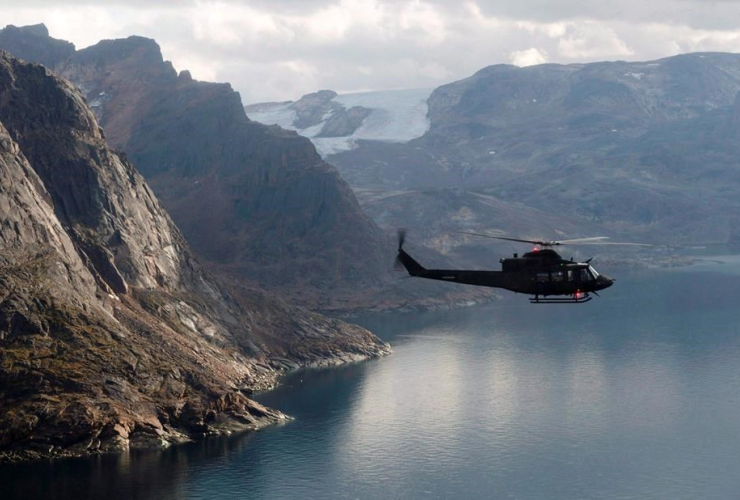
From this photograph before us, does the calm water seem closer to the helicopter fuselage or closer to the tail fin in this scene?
the tail fin

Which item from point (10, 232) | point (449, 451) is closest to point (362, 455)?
point (449, 451)

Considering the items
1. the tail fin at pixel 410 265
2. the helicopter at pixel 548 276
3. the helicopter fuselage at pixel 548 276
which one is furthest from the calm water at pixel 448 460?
the helicopter fuselage at pixel 548 276

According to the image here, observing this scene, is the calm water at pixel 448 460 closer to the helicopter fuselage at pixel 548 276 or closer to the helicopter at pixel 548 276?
the helicopter at pixel 548 276

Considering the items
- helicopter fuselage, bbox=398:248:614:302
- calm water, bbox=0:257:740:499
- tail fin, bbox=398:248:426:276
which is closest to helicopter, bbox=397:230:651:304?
helicopter fuselage, bbox=398:248:614:302

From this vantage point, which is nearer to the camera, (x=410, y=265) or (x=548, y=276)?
(x=548, y=276)

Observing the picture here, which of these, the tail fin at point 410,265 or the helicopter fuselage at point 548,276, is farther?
the tail fin at point 410,265

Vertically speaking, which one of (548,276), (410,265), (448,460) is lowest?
(448,460)

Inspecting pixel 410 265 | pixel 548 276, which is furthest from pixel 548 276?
pixel 410 265

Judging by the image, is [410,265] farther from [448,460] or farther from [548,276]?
[448,460]

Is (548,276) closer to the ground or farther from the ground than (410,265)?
closer to the ground

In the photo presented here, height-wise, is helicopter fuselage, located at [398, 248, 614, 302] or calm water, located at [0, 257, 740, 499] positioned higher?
helicopter fuselage, located at [398, 248, 614, 302]

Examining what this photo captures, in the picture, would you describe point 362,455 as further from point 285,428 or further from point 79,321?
point 79,321
